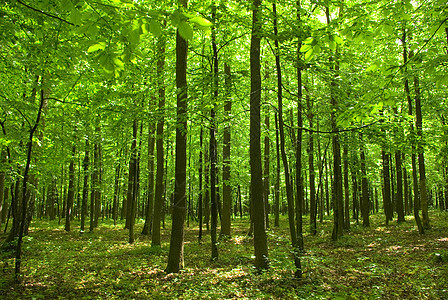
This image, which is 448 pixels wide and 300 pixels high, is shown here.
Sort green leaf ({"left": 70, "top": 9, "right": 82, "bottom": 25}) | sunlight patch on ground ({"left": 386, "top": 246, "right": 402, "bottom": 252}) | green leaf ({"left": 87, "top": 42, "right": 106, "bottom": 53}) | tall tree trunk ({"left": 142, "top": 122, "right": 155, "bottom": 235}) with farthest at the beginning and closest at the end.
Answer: tall tree trunk ({"left": 142, "top": 122, "right": 155, "bottom": 235}), sunlight patch on ground ({"left": 386, "top": 246, "right": 402, "bottom": 252}), green leaf ({"left": 87, "top": 42, "right": 106, "bottom": 53}), green leaf ({"left": 70, "top": 9, "right": 82, "bottom": 25})

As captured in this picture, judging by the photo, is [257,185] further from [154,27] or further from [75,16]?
[75,16]

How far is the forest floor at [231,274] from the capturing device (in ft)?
20.4

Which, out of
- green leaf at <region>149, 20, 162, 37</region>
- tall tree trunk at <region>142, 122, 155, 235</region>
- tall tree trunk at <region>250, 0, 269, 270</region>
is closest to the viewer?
green leaf at <region>149, 20, 162, 37</region>

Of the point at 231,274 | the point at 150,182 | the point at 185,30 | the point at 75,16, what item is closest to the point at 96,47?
the point at 75,16

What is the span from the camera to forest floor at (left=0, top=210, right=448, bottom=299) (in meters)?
6.23

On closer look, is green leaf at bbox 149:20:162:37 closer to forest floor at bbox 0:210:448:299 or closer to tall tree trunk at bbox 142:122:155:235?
forest floor at bbox 0:210:448:299

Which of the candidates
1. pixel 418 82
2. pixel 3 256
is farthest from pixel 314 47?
pixel 418 82

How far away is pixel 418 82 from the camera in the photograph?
1438 centimetres

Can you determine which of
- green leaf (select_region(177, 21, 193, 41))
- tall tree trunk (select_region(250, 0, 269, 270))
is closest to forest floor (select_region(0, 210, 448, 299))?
tall tree trunk (select_region(250, 0, 269, 270))

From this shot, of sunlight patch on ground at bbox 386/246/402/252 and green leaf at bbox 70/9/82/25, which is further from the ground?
green leaf at bbox 70/9/82/25

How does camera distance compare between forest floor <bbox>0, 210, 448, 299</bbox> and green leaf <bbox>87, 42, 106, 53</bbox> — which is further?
forest floor <bbox>0, 210, 448, 299</bbox>

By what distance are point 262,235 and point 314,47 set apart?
5.61 meters

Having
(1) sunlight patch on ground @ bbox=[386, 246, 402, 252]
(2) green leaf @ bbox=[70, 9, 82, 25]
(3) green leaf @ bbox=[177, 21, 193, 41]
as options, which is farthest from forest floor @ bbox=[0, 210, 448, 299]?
(2) green leaf @ bbox=[70, 9, 82, 25]

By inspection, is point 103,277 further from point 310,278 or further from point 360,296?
point 360,296
